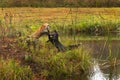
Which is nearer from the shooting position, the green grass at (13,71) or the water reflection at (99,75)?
the green grass at (13,71)

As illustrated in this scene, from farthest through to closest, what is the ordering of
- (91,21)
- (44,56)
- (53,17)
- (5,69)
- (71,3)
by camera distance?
1. (71,3)
2. (53,17)
3. (91,21)
4. (44,56)
5. (5,69)

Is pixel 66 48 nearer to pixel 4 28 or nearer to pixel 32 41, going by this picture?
pixel 32 41

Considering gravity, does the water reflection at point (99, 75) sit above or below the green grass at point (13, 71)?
below

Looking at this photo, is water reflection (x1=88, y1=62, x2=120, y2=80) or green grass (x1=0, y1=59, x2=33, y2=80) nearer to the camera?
green grass (x1=0, y1=59, x2=33, y2=80)

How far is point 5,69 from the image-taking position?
31.3 feet

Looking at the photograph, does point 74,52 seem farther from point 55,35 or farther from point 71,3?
point 71,3

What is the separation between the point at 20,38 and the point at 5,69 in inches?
89.5

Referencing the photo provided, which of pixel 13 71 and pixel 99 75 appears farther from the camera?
pixel 99 75

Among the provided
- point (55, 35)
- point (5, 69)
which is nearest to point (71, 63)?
point (55, 35)

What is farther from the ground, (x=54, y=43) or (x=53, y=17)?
(x=54, y=43)

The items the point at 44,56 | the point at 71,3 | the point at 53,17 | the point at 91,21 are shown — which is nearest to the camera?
the point at 44,56

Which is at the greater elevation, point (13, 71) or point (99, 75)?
point (13, 71)

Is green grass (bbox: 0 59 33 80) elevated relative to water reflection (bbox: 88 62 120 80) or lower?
elevated

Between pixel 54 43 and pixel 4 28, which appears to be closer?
pixel 54 43
